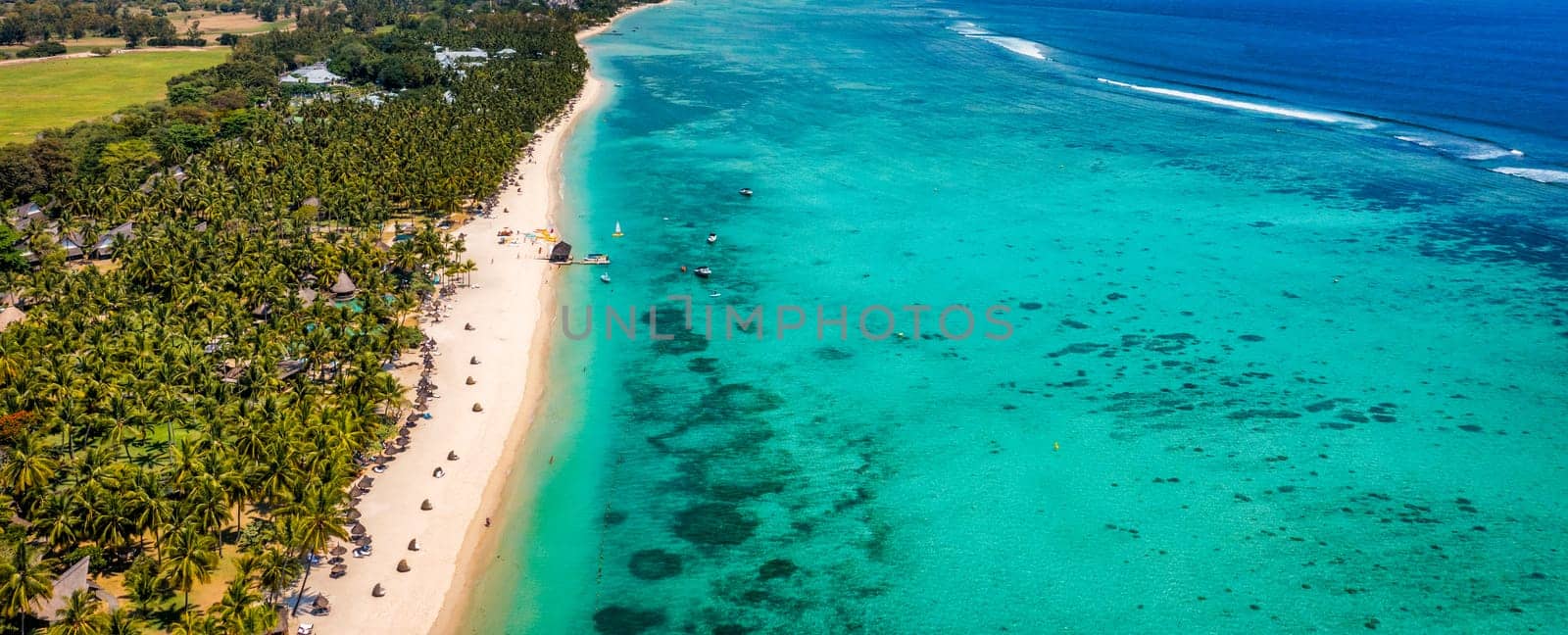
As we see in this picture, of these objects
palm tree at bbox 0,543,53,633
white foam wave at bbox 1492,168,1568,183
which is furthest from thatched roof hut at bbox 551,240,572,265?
white foam wave at bbox 1492,168,1568,183

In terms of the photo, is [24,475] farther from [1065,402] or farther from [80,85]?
[80,85]

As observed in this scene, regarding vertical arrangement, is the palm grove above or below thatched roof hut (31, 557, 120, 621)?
above

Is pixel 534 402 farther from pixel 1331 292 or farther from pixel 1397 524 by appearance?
pixel 1331 292

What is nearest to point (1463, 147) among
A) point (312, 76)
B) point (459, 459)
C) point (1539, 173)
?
point (1539, 173)

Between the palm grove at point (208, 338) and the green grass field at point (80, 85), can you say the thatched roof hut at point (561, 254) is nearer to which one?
the palm grove at point (208, 338)

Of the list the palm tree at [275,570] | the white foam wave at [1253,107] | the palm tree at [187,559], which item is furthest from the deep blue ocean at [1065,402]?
the white foam wave at [1253,107]

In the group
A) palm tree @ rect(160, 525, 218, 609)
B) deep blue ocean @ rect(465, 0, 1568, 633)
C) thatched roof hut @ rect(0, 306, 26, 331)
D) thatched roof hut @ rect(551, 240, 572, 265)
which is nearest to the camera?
palm tree @ rect(160, 525, 218, 609)

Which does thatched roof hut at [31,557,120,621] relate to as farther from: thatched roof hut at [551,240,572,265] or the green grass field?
the green grass field
